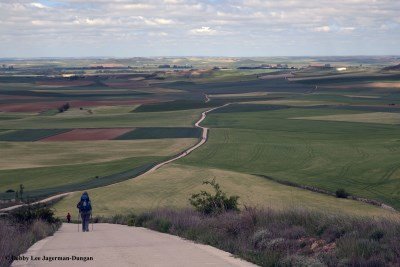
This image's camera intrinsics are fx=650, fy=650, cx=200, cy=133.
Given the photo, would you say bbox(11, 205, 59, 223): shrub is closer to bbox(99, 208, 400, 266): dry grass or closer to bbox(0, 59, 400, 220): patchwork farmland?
bbox(99, 208, 400, 266): dry grass

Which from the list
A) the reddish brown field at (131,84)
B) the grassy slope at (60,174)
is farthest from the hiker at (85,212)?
the reddish brown field at (131,84)

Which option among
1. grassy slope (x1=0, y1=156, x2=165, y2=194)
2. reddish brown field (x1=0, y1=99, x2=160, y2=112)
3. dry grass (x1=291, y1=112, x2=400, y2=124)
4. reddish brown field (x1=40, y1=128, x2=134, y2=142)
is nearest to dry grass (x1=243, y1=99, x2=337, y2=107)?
dry grass (x1=291, y1=112, x2=400, y2=124)

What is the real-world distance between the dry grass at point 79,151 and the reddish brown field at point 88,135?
2.81 m

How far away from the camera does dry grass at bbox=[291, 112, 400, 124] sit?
78625 millimetres

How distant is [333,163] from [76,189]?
19.7 m

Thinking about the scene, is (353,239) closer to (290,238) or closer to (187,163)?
(290,238)

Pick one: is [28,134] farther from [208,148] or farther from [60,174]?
[60,174]

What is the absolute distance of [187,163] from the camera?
161 feet

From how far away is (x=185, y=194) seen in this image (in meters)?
36.4

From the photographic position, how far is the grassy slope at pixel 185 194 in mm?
31745

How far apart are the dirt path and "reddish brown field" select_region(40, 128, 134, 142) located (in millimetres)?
51043

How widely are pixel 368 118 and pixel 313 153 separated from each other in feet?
101

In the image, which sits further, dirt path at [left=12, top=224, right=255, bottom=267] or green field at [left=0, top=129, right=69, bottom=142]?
green field at [left=0, top=129, right=69, bottom=142]

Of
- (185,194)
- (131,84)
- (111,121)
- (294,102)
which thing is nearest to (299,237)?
(185,194)
